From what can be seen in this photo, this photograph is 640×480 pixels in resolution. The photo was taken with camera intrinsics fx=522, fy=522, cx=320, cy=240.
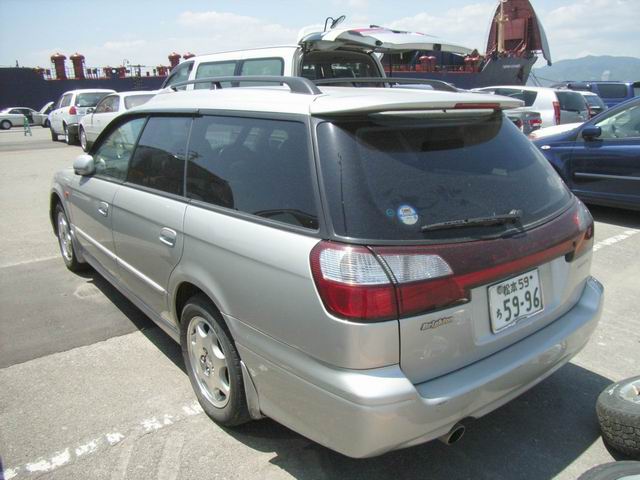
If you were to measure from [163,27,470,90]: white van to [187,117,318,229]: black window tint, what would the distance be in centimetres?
361

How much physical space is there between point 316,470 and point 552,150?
6201 millimetres

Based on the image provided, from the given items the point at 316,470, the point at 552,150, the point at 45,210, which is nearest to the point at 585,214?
the point at 316,470

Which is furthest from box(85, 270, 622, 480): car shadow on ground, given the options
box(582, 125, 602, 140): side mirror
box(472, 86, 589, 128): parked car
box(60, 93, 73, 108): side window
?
box(60, 93, 73, 108): side window

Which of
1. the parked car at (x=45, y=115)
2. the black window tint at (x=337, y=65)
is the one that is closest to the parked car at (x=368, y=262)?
the black window tint at (x=337, y=65)

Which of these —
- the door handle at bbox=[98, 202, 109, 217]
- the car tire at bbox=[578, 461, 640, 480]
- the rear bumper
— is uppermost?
the door handle at bbox=[98, 202, 109, 217]

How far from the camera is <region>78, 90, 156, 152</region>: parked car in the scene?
40.0 feet

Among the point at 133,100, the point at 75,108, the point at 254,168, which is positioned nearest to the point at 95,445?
the point at 254,168

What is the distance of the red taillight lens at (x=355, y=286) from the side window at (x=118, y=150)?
7.08 ft

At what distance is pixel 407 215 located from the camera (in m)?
2.00

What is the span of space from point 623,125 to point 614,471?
5.69 m

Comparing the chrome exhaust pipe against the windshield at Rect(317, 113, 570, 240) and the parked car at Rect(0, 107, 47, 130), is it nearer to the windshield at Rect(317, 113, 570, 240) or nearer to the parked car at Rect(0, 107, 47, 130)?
the windshield at Rect(317, 113, 570, 240)

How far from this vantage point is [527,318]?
7.48 ft

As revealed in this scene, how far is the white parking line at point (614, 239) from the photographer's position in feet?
18.7

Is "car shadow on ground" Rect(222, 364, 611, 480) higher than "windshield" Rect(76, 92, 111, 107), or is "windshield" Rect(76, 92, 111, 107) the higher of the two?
"windshield" Rect(76, 92, 111, 107)
